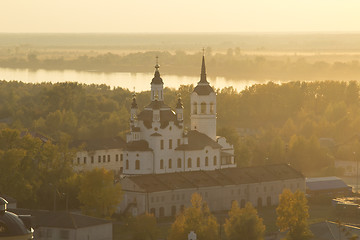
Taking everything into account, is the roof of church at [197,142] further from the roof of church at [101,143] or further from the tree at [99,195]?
the tree at [99,195]

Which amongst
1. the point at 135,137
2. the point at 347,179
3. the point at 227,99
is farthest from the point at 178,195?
the point at 227,99

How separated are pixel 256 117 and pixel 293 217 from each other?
7810 centimetres

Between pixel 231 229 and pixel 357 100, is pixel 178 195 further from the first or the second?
pixel 357 100

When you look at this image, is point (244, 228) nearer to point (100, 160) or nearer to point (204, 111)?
point (204, 111)

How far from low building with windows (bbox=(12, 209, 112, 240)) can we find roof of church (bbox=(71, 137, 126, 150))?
3475 cm

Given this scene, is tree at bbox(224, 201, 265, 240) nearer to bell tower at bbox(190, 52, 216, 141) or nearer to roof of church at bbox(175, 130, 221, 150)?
roof of church at bbox(175, 130, 221, 150)

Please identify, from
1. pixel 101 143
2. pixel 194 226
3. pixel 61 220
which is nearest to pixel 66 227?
pixel 61 220

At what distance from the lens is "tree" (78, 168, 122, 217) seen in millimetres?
84375

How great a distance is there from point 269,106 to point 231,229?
86676 mm

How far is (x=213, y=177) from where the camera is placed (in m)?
93.9

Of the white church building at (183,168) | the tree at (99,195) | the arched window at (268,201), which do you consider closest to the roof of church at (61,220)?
the tree at (99,195)

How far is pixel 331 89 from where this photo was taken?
173 m

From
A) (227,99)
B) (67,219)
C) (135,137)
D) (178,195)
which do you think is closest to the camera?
(67,219)

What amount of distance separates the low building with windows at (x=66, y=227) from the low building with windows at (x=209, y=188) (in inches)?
466
